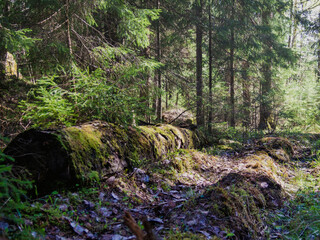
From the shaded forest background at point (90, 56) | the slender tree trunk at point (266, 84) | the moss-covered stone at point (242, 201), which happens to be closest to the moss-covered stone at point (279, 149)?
the shaded forest background at point (90, 56)

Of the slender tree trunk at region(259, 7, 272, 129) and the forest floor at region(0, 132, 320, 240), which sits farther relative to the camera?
the slender tree trunk at region(259, 7, 272, 129)

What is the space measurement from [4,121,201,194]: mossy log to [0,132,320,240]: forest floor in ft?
0.68

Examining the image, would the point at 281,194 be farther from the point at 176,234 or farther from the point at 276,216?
the point at 176,234

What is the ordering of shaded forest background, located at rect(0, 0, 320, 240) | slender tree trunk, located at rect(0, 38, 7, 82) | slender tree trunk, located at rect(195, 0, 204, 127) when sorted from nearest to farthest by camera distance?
shaded forest background, located at rect(0, 0, 320, 240) < slender tree trunk, located at rect(0, 38, 7, 82) < slender tree trunk, located at rect(195, 0, 204, 127)

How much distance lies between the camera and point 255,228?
280cm

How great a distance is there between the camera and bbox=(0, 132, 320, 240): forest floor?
8.02ft

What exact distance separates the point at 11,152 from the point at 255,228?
132 inches

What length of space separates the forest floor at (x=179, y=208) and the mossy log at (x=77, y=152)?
0.21 m

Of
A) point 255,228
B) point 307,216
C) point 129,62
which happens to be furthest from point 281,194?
point 129,62

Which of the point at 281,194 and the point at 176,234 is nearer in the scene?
the point at 176,234

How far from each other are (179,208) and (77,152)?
171cm

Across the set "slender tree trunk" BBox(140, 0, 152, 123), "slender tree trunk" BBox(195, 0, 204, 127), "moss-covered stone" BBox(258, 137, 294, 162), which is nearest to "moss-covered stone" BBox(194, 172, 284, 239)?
"slender tree trunk" BBox(140, 0, 152, 123)

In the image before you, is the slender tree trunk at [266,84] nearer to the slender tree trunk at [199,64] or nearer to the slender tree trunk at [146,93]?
the slender tree trunk at [199,64]

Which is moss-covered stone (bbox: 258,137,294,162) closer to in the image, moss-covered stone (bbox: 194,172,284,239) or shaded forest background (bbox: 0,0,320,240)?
shaded forest background (bbox: 0,0,320,240)
